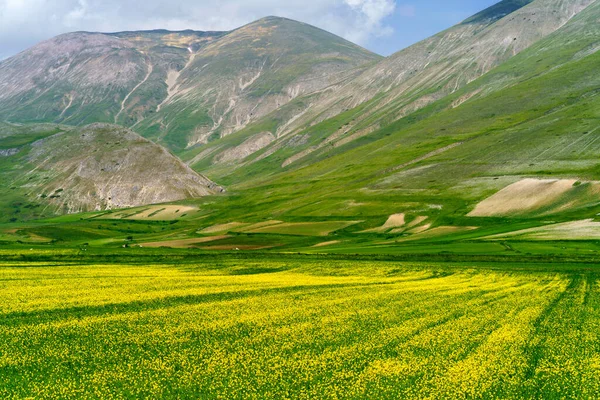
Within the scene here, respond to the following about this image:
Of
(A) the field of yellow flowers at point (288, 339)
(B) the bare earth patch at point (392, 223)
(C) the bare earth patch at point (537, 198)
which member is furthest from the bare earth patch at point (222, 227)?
(A) the field of yellow flowers at point (288, 339)

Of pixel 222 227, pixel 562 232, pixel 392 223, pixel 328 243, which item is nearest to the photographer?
pixel 562 232

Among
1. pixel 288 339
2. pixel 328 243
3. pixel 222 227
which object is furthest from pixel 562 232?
pixel 222 227

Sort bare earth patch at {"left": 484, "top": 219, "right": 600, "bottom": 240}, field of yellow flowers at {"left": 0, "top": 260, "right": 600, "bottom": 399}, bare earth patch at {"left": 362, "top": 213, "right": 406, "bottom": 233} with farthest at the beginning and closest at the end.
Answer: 1. bare earth patch at {"left": 362, "top": 213, "right": 406, "bottom": 233}
2. bare earth patch at {"left": 484, "top": 219, "right": 600, "bottom": 240}
3. field of yellow flowers at {"left": 0, "top": 260, "right": 600, "bottom": 399}

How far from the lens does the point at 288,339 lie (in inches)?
1189

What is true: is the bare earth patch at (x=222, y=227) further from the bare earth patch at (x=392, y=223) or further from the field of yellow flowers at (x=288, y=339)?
the field of yellow flowers at (x=288, y=339)

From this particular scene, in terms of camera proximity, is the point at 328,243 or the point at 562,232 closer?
the point at 562,232

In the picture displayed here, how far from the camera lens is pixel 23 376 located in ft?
76.0

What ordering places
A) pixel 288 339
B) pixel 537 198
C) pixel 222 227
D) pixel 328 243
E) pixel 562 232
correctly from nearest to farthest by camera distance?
pixel 288 339 < pixel 562 232 < pixel 328 243 < pixel 537 198 < pixel 222 227

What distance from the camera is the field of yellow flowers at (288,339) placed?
930 inches

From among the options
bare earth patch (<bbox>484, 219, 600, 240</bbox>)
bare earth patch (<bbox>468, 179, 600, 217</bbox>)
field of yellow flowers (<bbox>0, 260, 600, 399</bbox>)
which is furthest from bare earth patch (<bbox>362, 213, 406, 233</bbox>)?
field of yellow flowers (<bbox>0, 260, 600, 399</bbox>)

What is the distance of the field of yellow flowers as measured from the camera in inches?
930

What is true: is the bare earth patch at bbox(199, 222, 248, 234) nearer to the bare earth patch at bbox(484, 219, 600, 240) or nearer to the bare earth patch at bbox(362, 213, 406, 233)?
the bare earth patch at bbox(362, 213, 406, 233)

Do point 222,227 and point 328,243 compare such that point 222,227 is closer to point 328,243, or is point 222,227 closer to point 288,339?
point 328,243

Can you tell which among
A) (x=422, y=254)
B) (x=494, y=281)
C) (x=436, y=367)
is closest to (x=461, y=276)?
(x=494, y=281)
